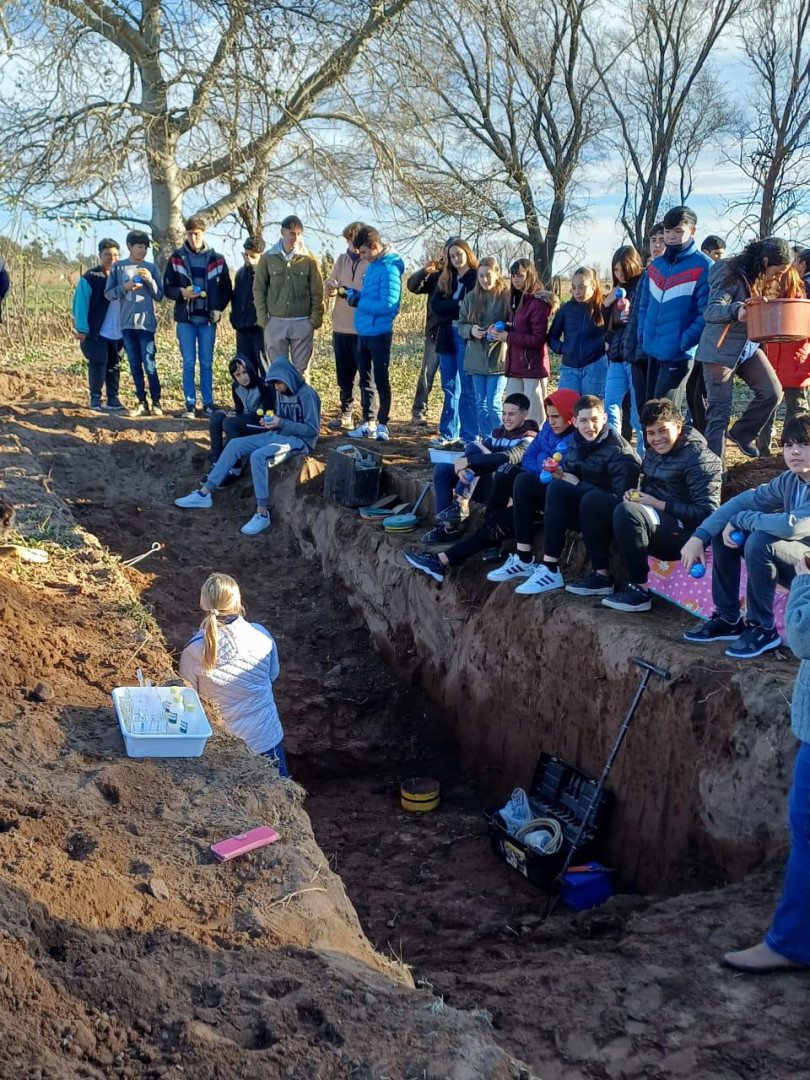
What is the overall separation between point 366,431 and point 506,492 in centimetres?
307

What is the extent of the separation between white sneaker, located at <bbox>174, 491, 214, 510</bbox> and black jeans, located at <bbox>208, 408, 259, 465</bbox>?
47 cm

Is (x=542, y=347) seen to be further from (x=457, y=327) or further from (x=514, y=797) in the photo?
(x=514, y=797)

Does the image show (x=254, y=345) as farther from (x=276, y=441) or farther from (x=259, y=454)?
(x=259, y=454)

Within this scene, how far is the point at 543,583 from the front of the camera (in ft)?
24.1

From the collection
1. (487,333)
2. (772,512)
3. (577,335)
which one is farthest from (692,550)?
(487,333)

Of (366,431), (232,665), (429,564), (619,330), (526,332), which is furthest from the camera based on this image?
(366,431)

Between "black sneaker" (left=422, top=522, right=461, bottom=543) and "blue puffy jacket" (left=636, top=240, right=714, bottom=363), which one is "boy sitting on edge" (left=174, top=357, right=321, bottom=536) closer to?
"black sneaker" (left=422, top=522, right=461, bottom=543)

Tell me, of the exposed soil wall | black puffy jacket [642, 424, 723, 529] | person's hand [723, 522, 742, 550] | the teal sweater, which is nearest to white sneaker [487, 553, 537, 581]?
the exposed soil wall

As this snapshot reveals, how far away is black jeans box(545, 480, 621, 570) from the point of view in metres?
6.89

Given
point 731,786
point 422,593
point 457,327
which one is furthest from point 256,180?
point 731,786

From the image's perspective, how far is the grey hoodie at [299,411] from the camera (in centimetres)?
1034

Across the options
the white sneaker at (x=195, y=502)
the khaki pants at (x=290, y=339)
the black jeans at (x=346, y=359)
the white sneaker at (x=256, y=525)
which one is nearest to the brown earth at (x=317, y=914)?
the white sneaker at (x=256, y=525)

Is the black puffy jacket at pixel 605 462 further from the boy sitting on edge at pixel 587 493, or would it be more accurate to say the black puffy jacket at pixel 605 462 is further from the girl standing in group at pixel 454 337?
the girl standing in group at pixel 454 337

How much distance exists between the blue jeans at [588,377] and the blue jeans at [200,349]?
4448 mm
